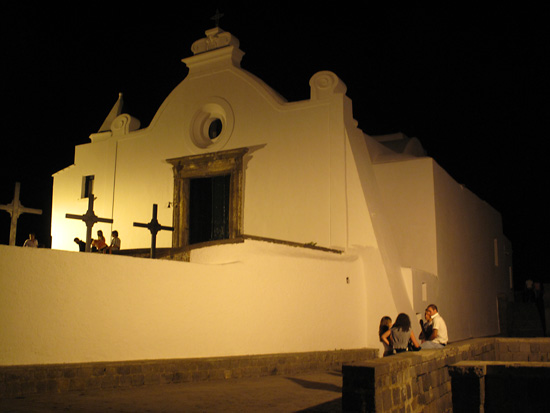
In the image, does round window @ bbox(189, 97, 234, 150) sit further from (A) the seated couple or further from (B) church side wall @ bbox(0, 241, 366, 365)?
(A) the seated couple

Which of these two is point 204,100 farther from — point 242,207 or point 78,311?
point 78,311

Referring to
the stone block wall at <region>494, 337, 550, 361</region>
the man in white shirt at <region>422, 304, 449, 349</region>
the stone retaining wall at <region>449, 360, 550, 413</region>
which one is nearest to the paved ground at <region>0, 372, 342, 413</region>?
the man in white shirt at <region>422, 304, 449, 349</region>

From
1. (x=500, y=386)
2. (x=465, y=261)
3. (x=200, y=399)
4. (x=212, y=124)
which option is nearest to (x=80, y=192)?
(x=212, y=124)

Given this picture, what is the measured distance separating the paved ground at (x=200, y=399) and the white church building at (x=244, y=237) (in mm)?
846

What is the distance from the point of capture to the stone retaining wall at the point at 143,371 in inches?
301

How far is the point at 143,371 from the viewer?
8.87 metres

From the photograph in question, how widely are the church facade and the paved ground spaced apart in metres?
2.62

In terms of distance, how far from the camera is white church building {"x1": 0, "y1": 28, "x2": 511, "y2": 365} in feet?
28.7

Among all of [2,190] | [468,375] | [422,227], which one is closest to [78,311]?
[468,375]

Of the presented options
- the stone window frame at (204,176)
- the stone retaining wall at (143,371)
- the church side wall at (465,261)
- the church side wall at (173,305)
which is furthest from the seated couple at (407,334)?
the stone window frame at (204,176)

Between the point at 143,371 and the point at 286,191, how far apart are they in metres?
6.35

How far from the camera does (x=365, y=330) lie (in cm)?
1320

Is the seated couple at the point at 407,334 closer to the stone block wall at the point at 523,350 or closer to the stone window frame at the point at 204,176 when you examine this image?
the stone block wall at the point at 523,350

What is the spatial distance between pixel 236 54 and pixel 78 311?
8.83 metres
